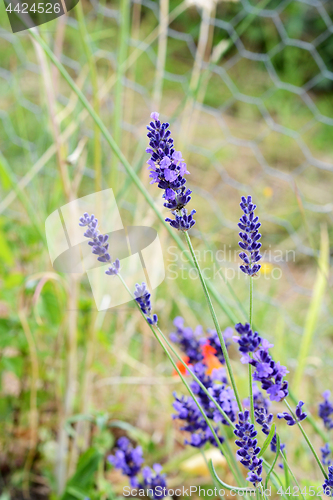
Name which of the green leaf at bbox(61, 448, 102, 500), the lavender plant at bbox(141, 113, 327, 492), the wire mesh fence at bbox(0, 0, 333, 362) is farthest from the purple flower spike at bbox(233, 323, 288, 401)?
the wire mesh fence at bbox(0, 0, 333, 362)

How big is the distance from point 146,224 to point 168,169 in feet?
1.85

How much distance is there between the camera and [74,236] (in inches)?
26.3

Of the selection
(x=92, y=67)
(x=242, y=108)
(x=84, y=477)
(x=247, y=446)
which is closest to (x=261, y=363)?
(x=247, y=446)

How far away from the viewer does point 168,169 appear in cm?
30

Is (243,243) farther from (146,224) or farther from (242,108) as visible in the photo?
(242,108)

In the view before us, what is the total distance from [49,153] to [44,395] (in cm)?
41

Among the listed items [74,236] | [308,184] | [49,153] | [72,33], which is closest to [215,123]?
[308,184]

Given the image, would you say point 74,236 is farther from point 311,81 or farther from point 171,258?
point 311,81

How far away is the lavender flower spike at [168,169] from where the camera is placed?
0.30 meters

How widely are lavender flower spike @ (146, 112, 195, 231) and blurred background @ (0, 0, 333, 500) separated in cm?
14

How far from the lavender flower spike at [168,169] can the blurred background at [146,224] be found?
0.45 ft

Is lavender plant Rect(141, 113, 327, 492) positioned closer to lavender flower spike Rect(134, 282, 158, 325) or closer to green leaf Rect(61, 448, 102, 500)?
lavender flower spike Rect(134, 282, 158, 325)

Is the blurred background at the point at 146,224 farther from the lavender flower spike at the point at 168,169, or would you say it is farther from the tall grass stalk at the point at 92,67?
the lavender flower spike at the point at 168,169

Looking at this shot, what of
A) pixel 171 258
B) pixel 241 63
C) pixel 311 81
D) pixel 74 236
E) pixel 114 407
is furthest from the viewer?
pixel 241 63
